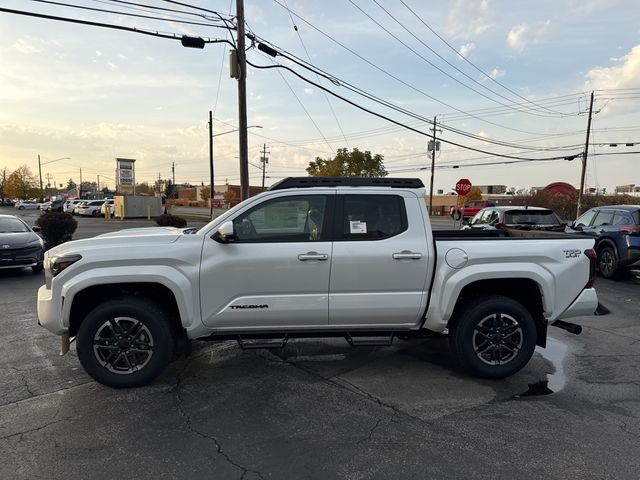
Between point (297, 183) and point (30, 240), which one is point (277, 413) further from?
point (30, 240)

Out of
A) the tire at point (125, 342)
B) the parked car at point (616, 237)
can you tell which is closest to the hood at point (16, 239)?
the tire at point (125, 342)

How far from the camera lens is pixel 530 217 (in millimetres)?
12938

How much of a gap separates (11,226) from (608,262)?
1452 cm

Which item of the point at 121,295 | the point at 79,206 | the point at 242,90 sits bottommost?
the point at 79,206

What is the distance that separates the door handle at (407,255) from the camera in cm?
435

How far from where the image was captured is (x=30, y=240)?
10.8 metres

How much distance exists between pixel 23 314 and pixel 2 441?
14.7ft

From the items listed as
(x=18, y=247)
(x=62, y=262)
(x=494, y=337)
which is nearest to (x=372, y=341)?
(x=494, y=337)

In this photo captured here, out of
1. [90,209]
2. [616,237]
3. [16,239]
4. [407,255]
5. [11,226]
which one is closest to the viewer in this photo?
[407,255]

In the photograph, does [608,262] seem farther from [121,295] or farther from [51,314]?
[51,314]

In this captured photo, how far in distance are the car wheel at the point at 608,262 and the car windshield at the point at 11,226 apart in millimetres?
14145

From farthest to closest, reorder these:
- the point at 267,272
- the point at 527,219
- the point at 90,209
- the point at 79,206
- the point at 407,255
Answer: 1. the point at 79,206
2. the point at 90,209
3. the point at 527,219
4. the point at 407,255
5. the point at 267,272

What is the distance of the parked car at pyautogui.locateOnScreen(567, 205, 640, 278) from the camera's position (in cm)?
1006

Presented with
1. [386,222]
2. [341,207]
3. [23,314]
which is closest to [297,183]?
[341,207]
